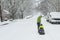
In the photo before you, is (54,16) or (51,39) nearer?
(51,39)

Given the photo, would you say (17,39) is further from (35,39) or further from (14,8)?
(14,8)

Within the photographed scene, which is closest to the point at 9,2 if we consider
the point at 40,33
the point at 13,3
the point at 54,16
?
the point at 13,3

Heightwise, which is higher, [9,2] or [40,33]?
[9,2]

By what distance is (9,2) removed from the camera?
178 feet

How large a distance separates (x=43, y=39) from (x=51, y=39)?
1.99 ft

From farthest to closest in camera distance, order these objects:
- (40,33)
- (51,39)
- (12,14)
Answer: (12,14) < (40,33) < (51,39)

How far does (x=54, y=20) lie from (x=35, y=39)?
18772 mm

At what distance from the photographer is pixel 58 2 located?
59.9 m

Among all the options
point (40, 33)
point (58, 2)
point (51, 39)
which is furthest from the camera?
point (58, 2)

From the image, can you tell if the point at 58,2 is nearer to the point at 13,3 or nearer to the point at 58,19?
the point at 13,3

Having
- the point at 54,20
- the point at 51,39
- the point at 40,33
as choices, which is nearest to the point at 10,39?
the point at 51,39

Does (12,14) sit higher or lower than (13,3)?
lower

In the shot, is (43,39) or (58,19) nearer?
(43,39)

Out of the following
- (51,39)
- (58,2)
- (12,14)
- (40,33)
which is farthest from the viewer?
(58,2)
